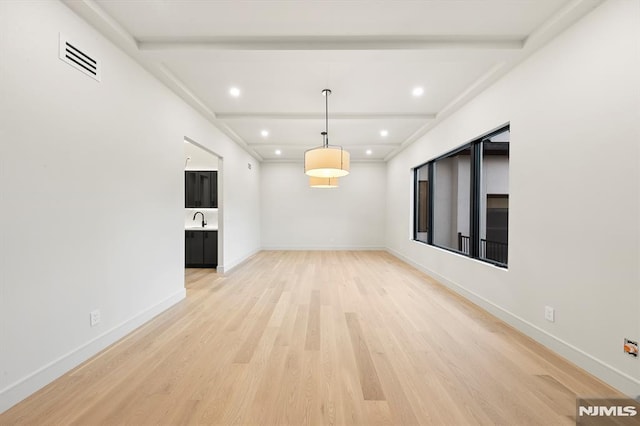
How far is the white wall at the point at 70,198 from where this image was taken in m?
1.77

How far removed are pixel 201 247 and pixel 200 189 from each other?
1338 mm

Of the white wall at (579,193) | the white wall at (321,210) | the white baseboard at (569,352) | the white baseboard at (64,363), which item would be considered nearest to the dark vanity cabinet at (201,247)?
the white baseboard at (64,363)

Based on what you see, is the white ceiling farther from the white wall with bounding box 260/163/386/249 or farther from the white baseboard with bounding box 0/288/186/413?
the white wall with bounding box 260/163/386/249

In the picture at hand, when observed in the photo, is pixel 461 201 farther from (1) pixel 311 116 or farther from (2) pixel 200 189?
(2) pixel 200 189

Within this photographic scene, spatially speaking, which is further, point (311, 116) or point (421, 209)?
point (421, 209)

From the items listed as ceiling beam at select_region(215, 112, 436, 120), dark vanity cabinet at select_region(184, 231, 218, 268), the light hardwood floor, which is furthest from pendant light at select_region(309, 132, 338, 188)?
the light hardwood floor

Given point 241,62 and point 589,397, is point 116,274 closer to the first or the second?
point 241,62

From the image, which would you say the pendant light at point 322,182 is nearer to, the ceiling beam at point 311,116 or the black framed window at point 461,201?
the ceiling beam at point 311,116

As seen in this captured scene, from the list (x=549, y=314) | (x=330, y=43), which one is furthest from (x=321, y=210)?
(x=549, y=314)

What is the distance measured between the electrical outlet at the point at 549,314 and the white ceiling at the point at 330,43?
2.56 meters

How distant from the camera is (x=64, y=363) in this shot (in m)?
2.10

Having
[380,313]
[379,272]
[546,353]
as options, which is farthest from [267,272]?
[546,353]

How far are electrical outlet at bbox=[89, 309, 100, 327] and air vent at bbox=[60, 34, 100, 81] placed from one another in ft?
6.99

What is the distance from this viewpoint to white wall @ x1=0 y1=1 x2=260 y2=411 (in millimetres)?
1774
